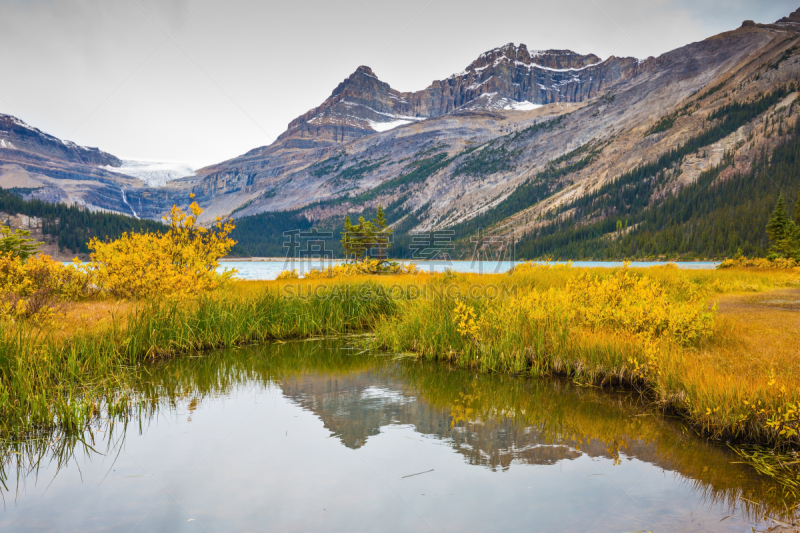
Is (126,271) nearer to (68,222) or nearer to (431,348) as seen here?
(431,348)

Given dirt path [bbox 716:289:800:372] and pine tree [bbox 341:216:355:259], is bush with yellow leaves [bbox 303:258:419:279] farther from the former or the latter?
dirt path [bbox 716:289:800:372]

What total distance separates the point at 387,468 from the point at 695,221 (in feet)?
449

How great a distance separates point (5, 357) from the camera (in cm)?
745

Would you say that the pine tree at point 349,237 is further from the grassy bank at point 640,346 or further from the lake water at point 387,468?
the lake water at point 387,468

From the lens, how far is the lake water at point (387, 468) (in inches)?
175

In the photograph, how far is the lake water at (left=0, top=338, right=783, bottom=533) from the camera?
14.6ft

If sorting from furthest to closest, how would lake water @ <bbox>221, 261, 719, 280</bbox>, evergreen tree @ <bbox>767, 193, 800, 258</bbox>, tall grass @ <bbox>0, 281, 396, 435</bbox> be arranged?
1. lake water @ <bbox>221, 261, 719, 280</bbox>
2. evergreen tree @ <bbox>767, 193, 800, 258</bbox>
3. tall grass @ <bbox>0, 281, 396, 435</bbox>

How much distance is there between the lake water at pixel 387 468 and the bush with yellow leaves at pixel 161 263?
21.2 feet

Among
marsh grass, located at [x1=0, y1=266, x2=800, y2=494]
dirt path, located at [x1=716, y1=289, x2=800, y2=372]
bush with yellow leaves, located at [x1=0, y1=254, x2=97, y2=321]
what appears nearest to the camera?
marsh grass, located at [x1=0, y1=266, x2=800, y2=494]

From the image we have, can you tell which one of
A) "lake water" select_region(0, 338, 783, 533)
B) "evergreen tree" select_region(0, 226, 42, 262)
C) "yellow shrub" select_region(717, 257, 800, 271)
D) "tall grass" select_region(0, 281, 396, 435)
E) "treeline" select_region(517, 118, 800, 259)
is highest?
"treeline" select_region(517, 118, 800, 259)

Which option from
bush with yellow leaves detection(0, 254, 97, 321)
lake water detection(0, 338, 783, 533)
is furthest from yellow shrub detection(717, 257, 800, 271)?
bush with yellow leaves detection(0, 254, 97, 321)

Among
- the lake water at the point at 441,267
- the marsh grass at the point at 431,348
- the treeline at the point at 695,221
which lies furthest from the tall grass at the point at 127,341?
the treeline at the point at 695,221

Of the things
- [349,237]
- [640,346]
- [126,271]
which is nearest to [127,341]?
[126,271]

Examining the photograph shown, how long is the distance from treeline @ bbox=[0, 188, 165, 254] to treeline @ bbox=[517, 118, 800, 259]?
427 feet
